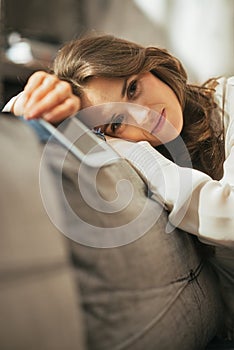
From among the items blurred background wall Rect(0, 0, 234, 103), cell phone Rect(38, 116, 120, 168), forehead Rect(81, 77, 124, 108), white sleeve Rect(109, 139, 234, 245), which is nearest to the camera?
cell phone Rect(38, 116, 120, 168)

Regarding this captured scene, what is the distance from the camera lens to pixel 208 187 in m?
0.78

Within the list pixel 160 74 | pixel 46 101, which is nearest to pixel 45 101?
pixel 46 101

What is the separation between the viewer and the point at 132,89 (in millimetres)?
999

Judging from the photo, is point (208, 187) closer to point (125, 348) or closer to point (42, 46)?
point (125, 348)

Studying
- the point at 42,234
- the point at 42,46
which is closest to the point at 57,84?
the point at 42,234

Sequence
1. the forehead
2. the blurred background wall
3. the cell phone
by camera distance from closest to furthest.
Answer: the cell phone, the forehead, the blurred background wall

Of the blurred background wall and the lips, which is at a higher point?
the lips

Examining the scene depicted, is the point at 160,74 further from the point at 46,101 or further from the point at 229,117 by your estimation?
the point at 46,101

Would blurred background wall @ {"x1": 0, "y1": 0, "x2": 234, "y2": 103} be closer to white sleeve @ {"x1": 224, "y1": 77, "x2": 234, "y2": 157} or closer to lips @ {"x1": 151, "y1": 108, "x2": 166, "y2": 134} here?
white sleeve @ {"x1": 224, "y1": 77, "x2": 234, "y2": 157}

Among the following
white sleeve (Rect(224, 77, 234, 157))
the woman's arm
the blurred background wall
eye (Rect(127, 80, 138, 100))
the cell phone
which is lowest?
the blurred background wall

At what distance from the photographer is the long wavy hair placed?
98cm

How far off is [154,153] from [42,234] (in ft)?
1.07

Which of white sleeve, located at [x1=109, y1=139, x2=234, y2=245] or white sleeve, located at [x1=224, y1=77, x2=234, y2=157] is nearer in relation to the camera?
white sleeve, located at [x1=109, y1=139, x2=234, y2=245]

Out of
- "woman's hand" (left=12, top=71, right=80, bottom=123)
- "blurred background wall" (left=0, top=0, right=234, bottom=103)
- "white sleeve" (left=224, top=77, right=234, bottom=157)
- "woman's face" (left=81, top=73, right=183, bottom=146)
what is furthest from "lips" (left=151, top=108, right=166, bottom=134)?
"blurred background wall" (left=0, top=0, right=234, bottom=103)
